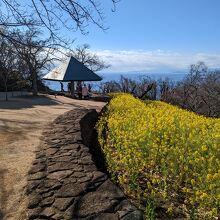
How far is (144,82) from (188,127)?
41756mm

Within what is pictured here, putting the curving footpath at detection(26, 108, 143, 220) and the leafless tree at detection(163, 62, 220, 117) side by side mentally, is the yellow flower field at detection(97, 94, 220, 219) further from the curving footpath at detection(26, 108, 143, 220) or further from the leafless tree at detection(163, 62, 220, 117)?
the leafless tree at detection(163, 62, 220, 117)

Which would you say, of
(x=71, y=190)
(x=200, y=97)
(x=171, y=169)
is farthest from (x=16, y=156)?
(x=200, y=97)

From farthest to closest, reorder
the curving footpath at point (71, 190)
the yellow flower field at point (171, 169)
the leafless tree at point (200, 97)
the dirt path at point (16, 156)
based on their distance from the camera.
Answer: the leafless tree at point (200, 97) → the yellow flower field at point (171, 169) → the dirt path at point (16, 156) → the curving footpath at point (71, 190)

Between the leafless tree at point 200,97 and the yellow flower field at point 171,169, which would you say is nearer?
the yellow flower field at point 171,169

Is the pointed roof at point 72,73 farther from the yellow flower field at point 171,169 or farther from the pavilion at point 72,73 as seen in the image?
the yellow flower field at point 171,169

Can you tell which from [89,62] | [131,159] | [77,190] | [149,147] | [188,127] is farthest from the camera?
[89,62]

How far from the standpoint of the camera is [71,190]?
492 centimetres

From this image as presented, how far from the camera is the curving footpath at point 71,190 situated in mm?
4254

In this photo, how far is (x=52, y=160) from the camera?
20.9ft

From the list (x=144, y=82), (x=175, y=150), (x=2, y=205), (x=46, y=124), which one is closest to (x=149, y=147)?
(x=175, y=150)

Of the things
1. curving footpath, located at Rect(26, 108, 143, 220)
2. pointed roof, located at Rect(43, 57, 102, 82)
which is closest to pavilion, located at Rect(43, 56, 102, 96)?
pointed roof, located at Rect(43, 57, 102, 82)

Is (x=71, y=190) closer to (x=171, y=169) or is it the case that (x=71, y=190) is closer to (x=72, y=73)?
(x=171, y=169)

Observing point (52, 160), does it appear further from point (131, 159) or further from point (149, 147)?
point (149, 147)

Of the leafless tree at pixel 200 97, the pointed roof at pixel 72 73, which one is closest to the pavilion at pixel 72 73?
the pointed roof at pixel 72 73
